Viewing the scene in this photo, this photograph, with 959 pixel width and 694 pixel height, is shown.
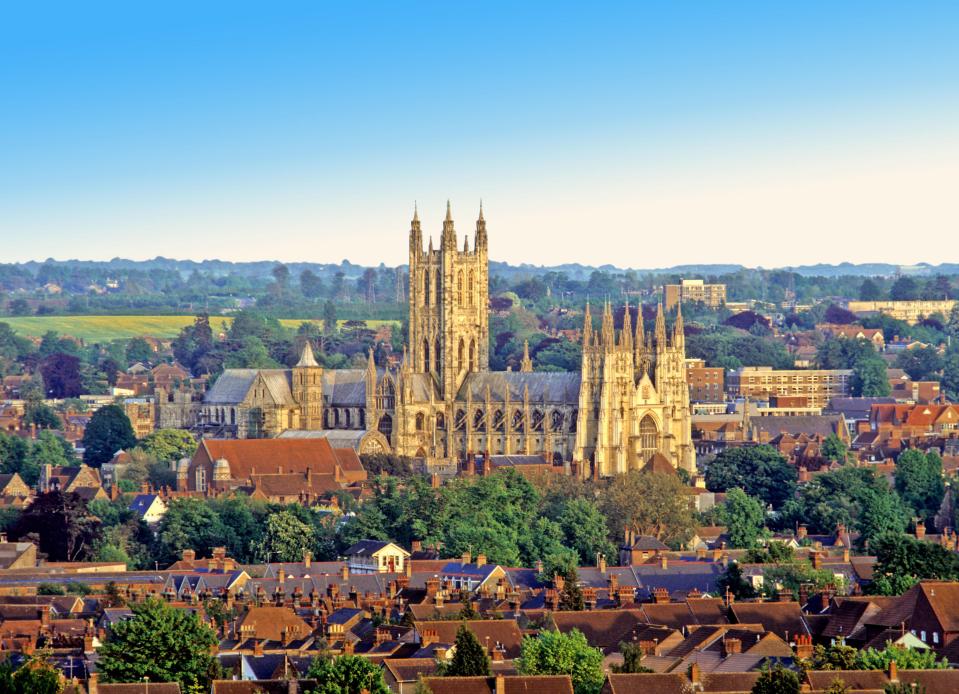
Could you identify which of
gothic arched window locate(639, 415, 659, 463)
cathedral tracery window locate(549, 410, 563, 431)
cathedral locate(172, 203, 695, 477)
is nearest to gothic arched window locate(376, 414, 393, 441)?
cathedral locate(172, 203, 695, 477)

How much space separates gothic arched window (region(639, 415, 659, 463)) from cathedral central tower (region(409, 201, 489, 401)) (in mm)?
12393

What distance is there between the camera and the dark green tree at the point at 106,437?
14738cm

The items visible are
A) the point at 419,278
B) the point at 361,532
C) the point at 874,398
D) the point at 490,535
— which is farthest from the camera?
the point at 874,398

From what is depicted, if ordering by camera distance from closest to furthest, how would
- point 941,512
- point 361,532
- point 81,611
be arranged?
point 81,611 < point 361,532 < point 941,512

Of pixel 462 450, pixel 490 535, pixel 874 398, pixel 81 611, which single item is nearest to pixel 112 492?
pixel 462 450

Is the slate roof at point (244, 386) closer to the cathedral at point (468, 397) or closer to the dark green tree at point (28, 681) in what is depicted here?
the cathedral at point (468, 397)

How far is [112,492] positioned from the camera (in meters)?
121

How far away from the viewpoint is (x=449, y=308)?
462ft

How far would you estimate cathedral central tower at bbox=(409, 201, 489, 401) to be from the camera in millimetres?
140500

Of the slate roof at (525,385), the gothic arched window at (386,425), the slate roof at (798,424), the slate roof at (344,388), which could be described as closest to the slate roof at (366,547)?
the slate roof at (525,385)

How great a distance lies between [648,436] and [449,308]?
15491 mm

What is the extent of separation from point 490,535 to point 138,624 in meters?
37.3

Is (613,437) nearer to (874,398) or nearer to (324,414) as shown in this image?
(324,414)

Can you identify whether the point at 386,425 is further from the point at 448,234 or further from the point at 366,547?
the point at 366,547
